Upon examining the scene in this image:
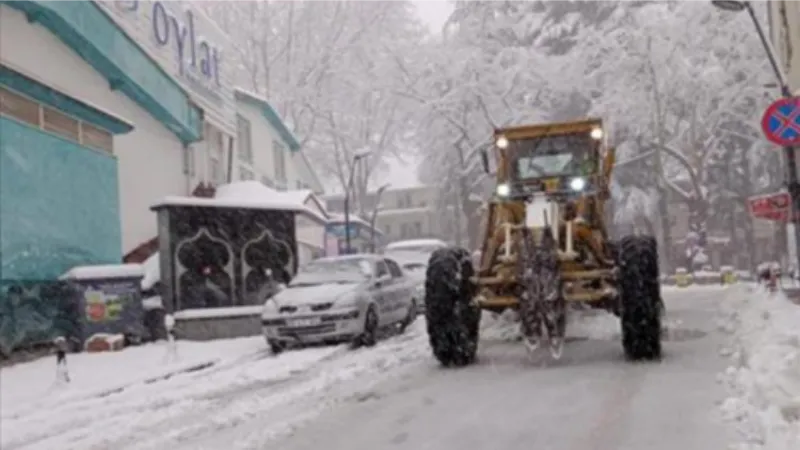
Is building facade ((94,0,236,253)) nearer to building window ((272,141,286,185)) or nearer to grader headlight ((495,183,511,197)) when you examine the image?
building window ((272,141,286,185))

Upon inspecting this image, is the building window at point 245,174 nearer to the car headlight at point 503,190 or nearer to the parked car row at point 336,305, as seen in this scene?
the parked car row at point 336,305

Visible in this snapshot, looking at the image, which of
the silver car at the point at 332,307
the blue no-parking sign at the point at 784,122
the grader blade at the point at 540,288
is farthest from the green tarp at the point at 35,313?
the blue no-parking sign at the point at 784,122

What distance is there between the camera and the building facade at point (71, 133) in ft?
55.4

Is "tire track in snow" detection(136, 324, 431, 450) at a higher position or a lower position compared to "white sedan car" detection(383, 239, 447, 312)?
lower

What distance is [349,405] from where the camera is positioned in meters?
9.82

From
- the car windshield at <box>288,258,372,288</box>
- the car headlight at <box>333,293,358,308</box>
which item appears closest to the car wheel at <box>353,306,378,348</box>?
the car headlight at <box>333,293,358,308</box>

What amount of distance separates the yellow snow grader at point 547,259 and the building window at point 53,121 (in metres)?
8.17

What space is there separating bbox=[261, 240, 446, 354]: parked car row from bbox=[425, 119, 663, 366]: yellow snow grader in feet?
12.7

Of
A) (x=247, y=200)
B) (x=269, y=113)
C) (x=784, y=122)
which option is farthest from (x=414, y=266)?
(x=269, y=113)

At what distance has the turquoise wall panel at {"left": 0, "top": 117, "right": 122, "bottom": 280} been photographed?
16.5m

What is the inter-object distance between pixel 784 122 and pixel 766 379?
242 inches

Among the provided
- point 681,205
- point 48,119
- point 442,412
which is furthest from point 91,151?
point 681,205

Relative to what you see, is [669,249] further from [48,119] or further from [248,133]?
[48,119]

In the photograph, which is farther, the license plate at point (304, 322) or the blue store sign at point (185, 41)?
the blue store sign at point (185, 41)
